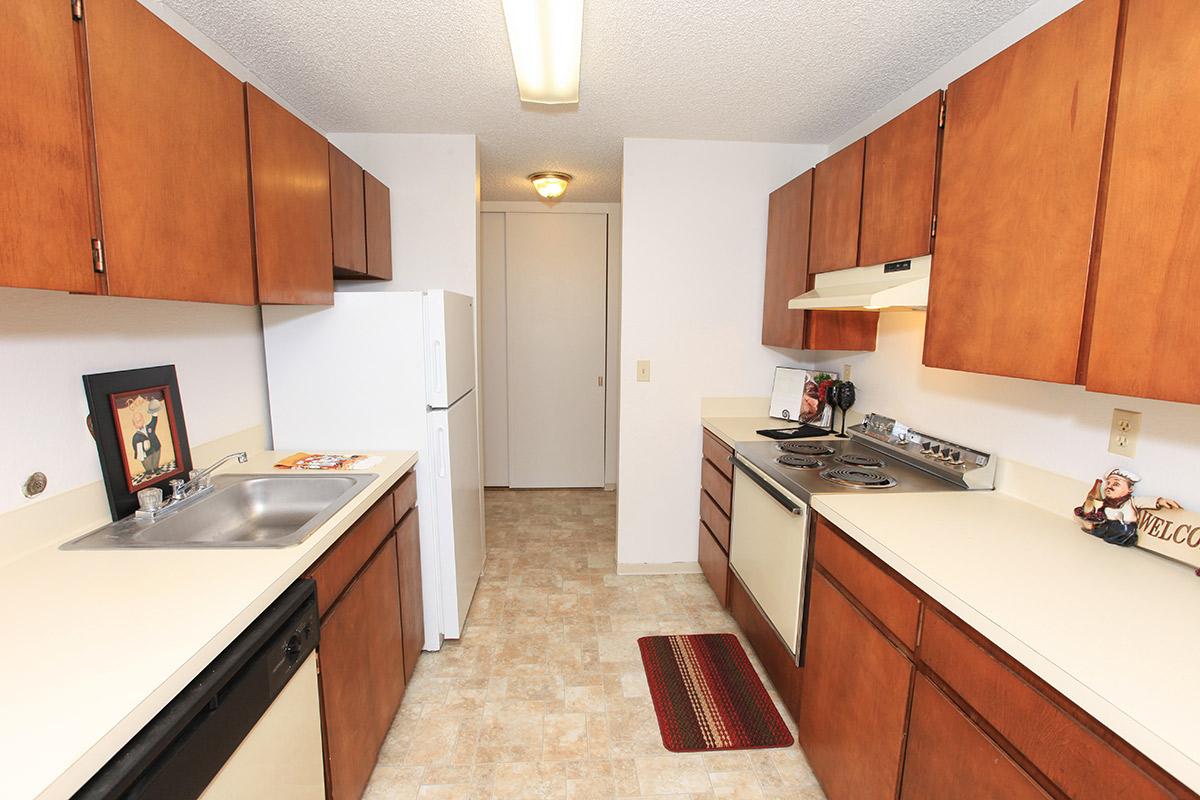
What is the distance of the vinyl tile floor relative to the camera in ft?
5.56

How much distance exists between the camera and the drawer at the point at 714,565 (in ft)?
8.58

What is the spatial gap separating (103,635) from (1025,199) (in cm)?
208

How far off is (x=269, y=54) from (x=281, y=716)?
2.15 meters

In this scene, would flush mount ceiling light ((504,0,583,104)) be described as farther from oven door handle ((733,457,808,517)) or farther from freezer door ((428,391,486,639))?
oven door handle ((733,457,808,517))

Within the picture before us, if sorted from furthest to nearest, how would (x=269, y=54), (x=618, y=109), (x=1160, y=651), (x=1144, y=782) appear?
(x=618, y=109) → (x=269, y=54) → (x=1160, y=651) → (x=1144, y=782)

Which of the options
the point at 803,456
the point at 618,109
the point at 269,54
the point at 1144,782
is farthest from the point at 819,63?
the point at 1144,782

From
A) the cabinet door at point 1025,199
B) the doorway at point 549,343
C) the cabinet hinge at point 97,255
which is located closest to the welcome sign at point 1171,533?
the cabinet door at point 1025,199

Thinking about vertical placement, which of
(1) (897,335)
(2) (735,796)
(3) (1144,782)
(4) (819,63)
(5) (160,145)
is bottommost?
(2) (735,796)

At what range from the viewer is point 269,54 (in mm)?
1918

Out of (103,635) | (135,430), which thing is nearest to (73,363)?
(135,430)

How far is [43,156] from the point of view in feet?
3.01

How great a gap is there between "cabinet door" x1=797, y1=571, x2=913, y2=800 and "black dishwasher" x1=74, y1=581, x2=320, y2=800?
139 centimetres

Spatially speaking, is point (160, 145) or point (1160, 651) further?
point (160, 145)

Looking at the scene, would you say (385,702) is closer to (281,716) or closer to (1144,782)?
(281,716)
